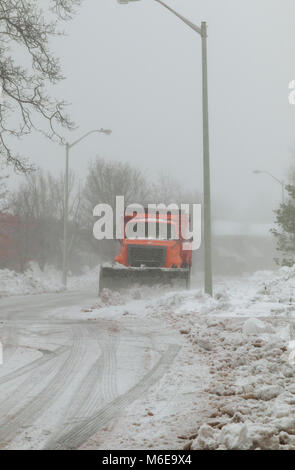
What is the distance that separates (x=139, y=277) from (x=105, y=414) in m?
12.5

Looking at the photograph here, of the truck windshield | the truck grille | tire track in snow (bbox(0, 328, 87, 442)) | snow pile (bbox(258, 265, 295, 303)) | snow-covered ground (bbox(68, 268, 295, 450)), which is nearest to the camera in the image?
snow-covered ground (bbox(68, 268, 295, 450))

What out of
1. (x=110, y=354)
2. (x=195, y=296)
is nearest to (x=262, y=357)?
(x=110, y=354)

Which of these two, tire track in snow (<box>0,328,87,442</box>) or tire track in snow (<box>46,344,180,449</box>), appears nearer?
tire track in snow (<box>46,344,180,449</box>)

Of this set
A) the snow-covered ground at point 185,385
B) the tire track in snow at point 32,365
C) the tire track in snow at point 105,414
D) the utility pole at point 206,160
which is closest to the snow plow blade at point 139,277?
the utility pole at point 206,160

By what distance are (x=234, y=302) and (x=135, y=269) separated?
Result: 4907 millimetres

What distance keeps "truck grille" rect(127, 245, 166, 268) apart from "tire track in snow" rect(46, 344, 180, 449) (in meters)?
12.4

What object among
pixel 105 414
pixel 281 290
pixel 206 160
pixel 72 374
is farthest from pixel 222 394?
pixel 206 160

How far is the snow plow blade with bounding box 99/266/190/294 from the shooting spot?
667 inches

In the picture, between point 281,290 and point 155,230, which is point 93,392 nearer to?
point 281,290

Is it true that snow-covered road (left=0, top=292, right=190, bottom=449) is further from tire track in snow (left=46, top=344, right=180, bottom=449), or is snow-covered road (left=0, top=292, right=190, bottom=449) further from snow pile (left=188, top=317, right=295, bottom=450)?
snow pile (left=188, top=317, right=295, bottom=450)

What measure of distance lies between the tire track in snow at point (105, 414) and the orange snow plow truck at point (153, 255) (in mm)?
10389

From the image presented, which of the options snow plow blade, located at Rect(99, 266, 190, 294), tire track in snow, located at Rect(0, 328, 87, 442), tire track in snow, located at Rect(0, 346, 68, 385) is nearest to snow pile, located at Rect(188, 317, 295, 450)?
tire track in snow, located at Rect(0, 328, 87, 442)

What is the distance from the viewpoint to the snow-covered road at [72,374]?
161 inches

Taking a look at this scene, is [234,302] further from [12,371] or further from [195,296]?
[12,371]
